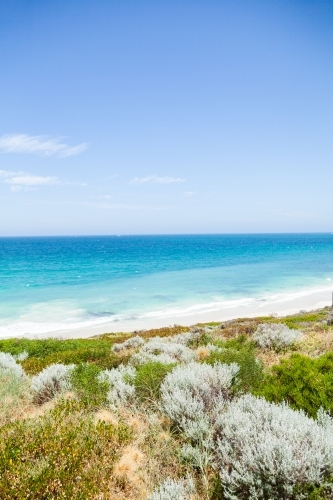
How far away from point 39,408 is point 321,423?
5046mm

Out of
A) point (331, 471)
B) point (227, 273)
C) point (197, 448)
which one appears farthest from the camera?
point (227, 273)

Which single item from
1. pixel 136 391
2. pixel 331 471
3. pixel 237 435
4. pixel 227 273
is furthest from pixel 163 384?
pixel 227 273

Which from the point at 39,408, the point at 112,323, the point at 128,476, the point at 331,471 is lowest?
the point at 112,323

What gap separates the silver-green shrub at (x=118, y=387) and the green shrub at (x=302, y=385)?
238 cm

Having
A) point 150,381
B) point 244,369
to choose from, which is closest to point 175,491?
point 150,381

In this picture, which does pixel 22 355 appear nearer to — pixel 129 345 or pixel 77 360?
pixel 77 360

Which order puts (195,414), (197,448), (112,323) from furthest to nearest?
(112,323) < (195,414) < (197,448)

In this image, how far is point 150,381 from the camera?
5.93 meters

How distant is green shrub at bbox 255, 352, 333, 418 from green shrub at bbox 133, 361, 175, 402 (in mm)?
1848

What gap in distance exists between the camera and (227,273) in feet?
199

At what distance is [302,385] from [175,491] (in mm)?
3166

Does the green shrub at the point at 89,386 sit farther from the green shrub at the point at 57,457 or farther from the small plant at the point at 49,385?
the green shrub at the point at 57,457

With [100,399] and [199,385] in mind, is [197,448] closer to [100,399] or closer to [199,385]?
[199,385]

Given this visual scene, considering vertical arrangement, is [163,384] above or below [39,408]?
above
